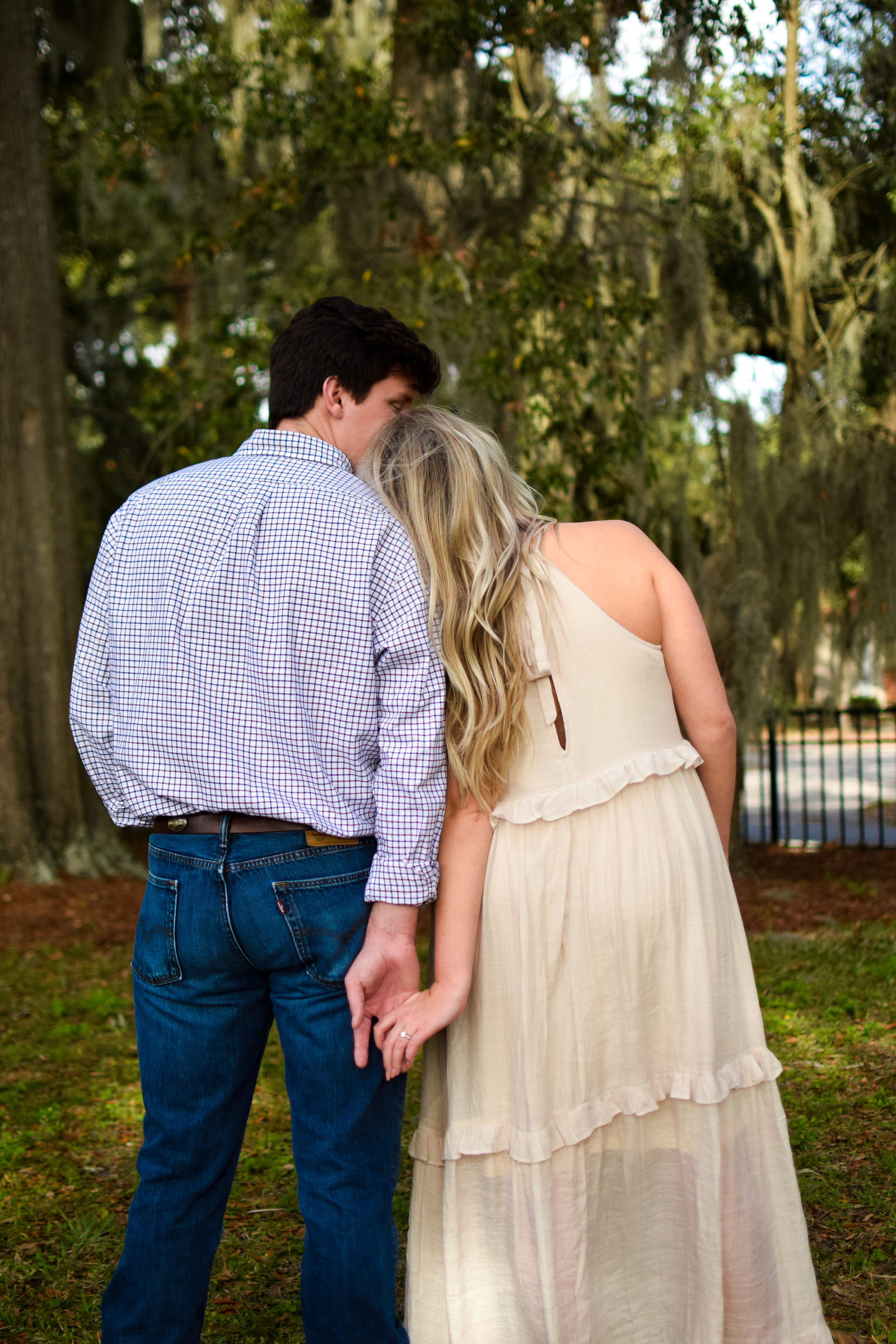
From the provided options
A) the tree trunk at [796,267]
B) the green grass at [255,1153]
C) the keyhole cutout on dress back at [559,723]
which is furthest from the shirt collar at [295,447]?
the tree trunk at [796,267]

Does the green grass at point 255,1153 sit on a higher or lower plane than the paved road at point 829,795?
higher

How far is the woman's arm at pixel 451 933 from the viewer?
179cm

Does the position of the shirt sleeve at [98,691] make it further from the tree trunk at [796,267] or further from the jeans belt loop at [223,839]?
the tree trunk at [796,267]

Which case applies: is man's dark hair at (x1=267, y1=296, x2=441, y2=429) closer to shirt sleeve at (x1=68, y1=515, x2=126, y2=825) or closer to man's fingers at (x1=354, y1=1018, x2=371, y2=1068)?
shirt sleeve at (x1=68, y1=515, x2=126, y2=825)

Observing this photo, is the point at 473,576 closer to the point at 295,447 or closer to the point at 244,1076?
the point at 295,447

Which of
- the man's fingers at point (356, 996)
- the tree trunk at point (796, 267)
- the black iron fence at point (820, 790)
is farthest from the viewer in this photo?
the black iron fence at point (820, 790)

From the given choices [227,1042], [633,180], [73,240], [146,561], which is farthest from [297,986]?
[73,240]

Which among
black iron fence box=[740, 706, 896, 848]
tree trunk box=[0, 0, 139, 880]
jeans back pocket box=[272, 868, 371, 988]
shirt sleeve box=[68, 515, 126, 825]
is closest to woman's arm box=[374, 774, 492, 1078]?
jeans back pocket box=[272, 868, 371, 988]

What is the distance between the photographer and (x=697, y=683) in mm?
1959

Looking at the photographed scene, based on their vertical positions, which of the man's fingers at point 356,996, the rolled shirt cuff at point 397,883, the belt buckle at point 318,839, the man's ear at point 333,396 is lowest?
the man's fingers at point 356,996

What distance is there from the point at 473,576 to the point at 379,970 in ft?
2.10

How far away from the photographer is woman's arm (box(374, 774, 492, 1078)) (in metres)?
1.79

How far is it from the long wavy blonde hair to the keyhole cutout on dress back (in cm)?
6

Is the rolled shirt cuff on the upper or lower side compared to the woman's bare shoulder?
lower
